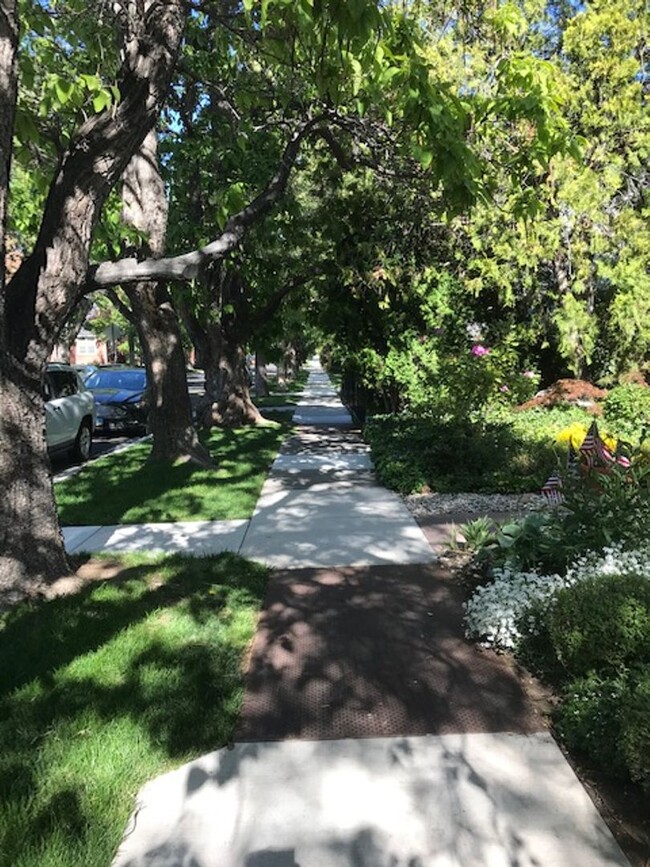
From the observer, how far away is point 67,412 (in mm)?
11836

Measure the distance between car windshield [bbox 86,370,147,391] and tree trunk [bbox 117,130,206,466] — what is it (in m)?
7.03

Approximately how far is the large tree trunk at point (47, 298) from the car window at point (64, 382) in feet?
24.2

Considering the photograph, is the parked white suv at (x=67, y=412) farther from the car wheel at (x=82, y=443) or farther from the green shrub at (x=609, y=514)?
the green shrub at (x=609, y=514)

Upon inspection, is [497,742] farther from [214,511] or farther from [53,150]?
[53,150]

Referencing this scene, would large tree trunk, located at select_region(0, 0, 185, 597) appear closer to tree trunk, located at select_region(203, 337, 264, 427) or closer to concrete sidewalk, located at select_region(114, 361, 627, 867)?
concrete sidewalk, located at select_region(114, 361, 627, 867)

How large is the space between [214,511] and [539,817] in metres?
5.56

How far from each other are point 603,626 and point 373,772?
134cm

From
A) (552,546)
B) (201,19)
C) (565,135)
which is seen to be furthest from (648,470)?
(201,19)

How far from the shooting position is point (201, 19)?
9.73m

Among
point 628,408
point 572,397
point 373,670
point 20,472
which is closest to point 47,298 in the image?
point 20,472

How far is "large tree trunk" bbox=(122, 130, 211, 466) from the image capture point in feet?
31.2

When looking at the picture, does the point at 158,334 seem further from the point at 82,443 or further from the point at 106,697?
Answer: the point at 106,697

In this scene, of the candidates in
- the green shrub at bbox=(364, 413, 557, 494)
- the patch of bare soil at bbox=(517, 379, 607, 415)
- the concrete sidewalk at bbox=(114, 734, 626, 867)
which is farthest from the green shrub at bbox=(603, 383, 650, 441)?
the concrete sidewalk at bbox=(114, 734, 626, 867)

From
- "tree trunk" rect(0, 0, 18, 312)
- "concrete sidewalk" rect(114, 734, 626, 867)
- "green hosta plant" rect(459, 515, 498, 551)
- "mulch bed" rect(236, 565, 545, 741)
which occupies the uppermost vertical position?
"tree trunk" rect(0, 0, 18, 312)
